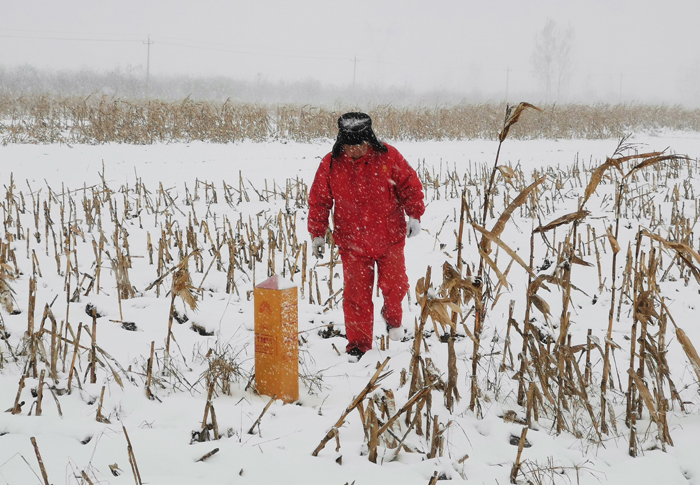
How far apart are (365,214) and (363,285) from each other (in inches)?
17.3

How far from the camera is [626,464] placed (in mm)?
1729

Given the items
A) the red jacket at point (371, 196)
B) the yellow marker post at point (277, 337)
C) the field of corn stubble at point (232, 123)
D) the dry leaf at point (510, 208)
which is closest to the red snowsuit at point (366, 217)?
the red jacket at point (371, 196)

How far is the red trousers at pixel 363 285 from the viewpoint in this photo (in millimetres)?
2936

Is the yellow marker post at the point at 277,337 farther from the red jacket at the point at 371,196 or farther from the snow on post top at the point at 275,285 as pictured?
the red jacket at the point at 371,196

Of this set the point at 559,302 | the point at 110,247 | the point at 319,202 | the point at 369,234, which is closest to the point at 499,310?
the point at 559,302

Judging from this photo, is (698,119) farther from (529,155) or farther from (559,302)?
(559,302)

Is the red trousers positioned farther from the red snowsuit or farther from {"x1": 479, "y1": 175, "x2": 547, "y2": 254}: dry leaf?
{"x1": 479, "y1": 175, "x2": 547, "y2": 254}: dry leaf

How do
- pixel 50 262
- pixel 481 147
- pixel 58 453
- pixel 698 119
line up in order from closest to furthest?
1. pixel 58 453
2. pixel 50 262
3. pixel 481 147
4. pixel 698 119

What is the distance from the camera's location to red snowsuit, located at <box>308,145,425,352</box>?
285 centimetres

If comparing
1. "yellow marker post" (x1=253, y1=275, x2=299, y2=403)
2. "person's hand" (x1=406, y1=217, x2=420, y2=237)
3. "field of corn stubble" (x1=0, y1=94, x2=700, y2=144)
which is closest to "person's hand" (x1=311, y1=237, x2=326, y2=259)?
"person's hand" (x1=406, y1=217, x2=420, y2=237)

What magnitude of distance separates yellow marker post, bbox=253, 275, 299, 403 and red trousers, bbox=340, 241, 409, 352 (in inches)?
Result: 29.9

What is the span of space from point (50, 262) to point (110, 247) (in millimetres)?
646

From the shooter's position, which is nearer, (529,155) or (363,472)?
(363,472)

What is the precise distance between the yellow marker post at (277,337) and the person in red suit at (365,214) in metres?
0.70
